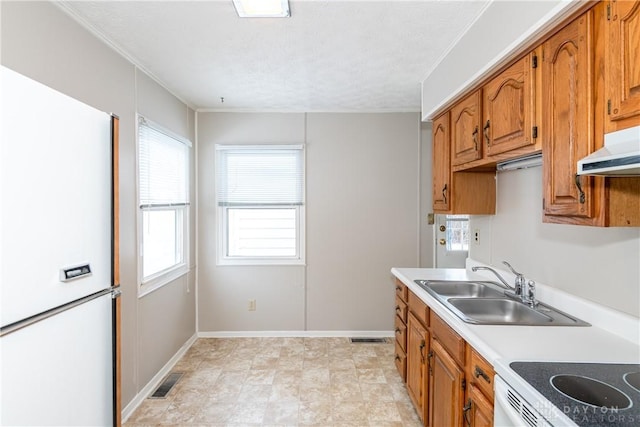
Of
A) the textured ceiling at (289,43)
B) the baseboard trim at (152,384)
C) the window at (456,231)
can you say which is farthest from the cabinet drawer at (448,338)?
the baseboard trim at (152,384)

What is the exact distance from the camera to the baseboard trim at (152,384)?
2.37m

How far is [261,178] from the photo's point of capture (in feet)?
12.3

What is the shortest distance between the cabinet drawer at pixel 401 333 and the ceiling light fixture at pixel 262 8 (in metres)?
2.29

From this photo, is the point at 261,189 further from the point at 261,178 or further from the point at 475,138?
the point at 475,138

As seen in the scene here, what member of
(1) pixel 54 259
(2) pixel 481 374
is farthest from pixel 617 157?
(1) pixel 54 259

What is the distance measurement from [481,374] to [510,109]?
1255 millimetres

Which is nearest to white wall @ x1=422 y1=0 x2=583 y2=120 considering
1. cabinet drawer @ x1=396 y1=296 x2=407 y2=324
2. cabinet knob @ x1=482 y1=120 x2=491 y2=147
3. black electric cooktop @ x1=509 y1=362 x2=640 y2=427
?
cabinet knob @ x1=482 y1=120 x2=491 y2=147

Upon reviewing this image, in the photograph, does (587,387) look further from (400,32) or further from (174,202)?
(174,202)

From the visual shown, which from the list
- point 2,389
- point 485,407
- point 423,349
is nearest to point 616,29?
point 485,407

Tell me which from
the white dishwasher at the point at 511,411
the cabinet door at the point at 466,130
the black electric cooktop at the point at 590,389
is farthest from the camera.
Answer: the cabinet door at the point at 466,130

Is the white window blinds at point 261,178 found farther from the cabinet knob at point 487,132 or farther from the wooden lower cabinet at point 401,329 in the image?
the cabinet knob at point 487,132

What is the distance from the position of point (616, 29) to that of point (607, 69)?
0.12 meters

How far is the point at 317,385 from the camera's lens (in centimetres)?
276

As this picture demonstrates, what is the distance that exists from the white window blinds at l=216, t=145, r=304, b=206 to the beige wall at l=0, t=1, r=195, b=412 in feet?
1.87
